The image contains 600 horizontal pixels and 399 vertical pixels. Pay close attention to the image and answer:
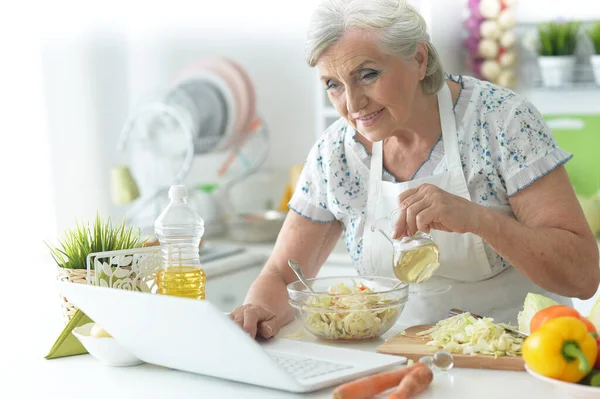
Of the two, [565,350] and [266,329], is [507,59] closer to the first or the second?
[266,329]

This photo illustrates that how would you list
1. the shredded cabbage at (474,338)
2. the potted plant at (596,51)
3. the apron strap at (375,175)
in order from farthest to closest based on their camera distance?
the potted plant at (596,51) → the apron strap at (375,175) → the shredded cabbage at (474,338)

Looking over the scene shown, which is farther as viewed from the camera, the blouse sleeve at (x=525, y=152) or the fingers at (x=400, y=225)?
the blouse sleeve at (x=525, y=152)

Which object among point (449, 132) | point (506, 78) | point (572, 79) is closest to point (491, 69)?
point (506, 78)

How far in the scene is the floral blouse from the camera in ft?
5.85

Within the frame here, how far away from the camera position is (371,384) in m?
1.27

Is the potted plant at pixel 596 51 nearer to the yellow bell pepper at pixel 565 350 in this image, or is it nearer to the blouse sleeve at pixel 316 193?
the blouse sleeve at pixel 316 193

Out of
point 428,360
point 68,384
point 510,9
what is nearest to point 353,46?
point 428,360

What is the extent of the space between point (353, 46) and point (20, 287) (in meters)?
1.45

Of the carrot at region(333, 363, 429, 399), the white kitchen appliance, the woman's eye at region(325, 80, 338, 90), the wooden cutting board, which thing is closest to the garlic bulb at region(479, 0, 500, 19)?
the white kitchen appliance

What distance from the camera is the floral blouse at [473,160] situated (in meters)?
1.78

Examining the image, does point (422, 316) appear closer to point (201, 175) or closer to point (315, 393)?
point (315, 393)

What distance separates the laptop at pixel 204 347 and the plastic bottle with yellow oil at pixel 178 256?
0.16 metres

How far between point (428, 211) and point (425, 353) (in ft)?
0.87

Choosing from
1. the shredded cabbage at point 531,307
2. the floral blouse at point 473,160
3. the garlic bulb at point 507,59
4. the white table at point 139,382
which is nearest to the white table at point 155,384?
the white table at point 139,382
